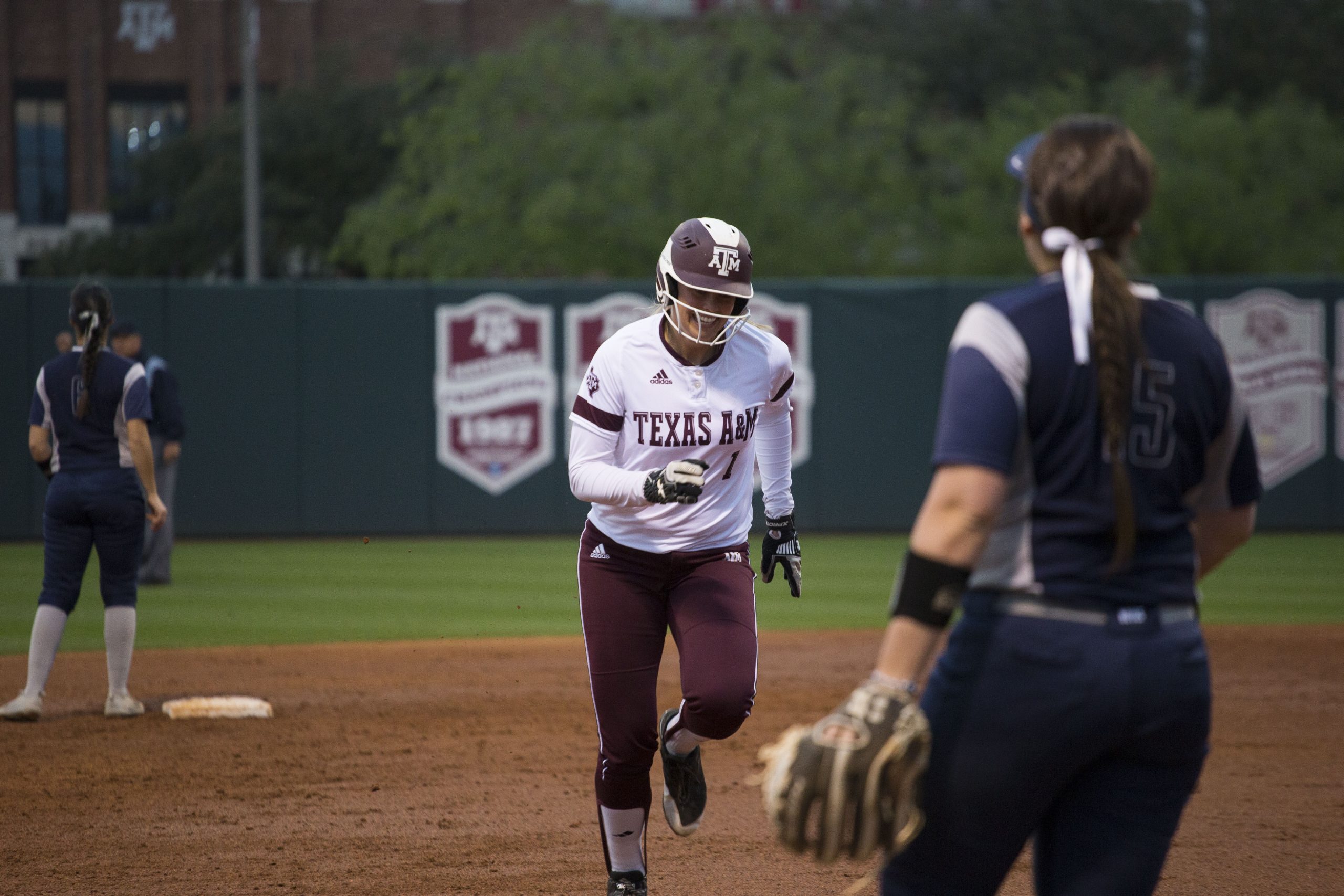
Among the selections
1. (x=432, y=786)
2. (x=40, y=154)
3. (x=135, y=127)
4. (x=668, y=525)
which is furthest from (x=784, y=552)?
(x=40, y=154)

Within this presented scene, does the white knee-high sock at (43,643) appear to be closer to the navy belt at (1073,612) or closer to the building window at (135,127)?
the navy belt at (1073,612)

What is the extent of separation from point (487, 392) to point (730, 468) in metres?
13.7

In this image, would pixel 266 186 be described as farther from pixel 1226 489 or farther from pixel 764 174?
pixel 1226 489

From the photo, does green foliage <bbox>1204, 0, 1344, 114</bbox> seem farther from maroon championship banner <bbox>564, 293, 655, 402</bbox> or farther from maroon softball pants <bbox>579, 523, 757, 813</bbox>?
maroon softball pants <bbox>579, 523, 757, 813</bbox>

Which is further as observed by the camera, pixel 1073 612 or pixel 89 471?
pixel 89 471

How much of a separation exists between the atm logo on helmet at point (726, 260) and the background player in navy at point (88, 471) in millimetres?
4012

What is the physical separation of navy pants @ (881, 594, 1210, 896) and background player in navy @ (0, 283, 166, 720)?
19.1ft

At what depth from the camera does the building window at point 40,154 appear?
134ft

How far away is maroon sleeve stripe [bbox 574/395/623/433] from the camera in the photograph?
461 centimetres

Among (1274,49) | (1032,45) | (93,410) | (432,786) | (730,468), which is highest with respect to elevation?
(1032,45)

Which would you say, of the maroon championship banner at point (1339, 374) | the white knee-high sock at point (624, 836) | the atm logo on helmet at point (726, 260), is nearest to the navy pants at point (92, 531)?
the white knee-high sock at point (624, 836)

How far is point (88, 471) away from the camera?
748cm

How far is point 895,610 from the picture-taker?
250cm

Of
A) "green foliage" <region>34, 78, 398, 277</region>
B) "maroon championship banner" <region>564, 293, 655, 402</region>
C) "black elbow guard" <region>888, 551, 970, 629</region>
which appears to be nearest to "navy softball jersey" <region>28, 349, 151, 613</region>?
"black elbow guard" <region>888, 551, 970, 629</region>
